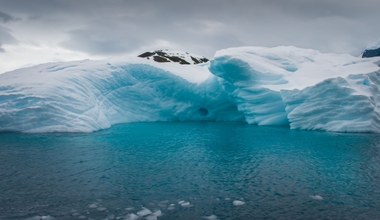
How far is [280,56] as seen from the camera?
2323cm

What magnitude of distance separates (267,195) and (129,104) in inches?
608

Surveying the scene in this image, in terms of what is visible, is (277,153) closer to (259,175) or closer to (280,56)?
(259,175)

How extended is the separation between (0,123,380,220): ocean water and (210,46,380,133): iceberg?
3288mm

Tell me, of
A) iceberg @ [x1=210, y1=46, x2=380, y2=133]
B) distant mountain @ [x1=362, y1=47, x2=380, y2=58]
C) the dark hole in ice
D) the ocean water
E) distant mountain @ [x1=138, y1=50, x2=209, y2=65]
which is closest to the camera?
the ocean water

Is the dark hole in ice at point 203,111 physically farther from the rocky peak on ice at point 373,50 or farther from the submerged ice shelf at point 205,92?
the rocky peak on ice at point 373,50

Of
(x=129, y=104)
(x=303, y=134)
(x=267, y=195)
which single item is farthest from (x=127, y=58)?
(x=267, y=195)

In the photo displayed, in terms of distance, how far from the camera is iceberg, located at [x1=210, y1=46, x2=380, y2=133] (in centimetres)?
1712

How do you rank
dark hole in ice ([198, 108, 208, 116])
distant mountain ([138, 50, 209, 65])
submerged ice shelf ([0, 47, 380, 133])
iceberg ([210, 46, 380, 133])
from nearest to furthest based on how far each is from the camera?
submerged ice shelf ([0, 47, 380, 133]) → iceberg ([210, 46, 380, 133]) → dark hole in ice ([198, 108, 208, 116]) → distant mountain ([138, 50, 209, 65])

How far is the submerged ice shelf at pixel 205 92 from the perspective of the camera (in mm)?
15751

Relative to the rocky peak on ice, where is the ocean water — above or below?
below

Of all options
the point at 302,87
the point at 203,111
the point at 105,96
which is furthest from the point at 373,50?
the point at 105,96

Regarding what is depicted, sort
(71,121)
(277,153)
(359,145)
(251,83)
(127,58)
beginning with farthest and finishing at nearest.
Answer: (127,58) → (251,83) → (71,121) → (359,145) → (277,153)

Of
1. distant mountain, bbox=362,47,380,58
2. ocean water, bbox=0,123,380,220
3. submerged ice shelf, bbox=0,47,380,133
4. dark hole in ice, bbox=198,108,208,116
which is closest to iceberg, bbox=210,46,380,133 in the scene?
submerged ice shelf, bbox=0,47,380,133

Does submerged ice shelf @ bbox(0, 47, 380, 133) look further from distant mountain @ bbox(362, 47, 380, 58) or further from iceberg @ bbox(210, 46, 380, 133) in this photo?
distant mountain @ bbox(362, 47, 380, 58)
